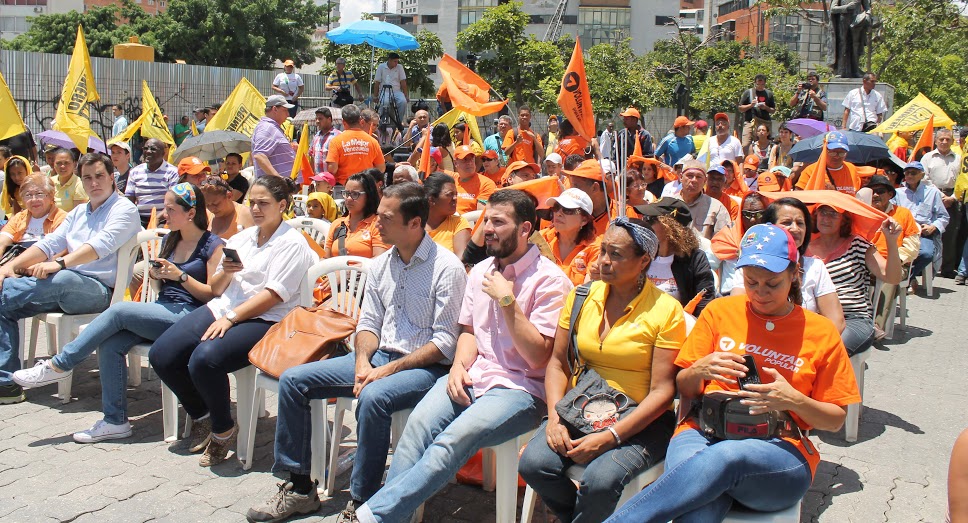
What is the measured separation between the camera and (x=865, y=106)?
13156mm

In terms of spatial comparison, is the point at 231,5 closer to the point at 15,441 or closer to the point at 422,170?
the point at 422,170

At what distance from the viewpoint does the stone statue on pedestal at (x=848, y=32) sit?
566 inches

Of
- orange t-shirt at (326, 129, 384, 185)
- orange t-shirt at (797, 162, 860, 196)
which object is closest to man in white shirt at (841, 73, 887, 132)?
orange t-shirt at (797, 162, 860, 196)

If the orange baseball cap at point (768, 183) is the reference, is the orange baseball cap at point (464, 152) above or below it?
above

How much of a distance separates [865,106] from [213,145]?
947 centimetres

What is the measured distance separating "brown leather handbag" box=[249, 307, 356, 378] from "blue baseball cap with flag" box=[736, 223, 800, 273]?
2215 mm

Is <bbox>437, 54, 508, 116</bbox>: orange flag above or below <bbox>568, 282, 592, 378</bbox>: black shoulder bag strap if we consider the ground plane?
above

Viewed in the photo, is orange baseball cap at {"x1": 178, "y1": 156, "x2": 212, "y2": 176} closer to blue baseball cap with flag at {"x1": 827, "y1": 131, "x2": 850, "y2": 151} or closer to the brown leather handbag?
the brown leather handbag

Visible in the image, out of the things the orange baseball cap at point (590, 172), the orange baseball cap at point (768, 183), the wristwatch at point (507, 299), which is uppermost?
the orange baseball cap at point (590, 172)

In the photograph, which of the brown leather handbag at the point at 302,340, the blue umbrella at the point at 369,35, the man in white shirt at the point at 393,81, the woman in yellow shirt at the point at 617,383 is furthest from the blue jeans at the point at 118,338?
the blue umbrella at the point at 369,35

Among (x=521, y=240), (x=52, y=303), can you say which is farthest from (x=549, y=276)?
(x=52, y=303)

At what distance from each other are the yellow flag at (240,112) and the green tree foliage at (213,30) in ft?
122

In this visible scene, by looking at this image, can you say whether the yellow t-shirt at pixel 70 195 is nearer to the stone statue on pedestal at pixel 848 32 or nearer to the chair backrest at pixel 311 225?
the chair backrest at pixel 311 225

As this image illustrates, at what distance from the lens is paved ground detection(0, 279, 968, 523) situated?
4.18 metres
